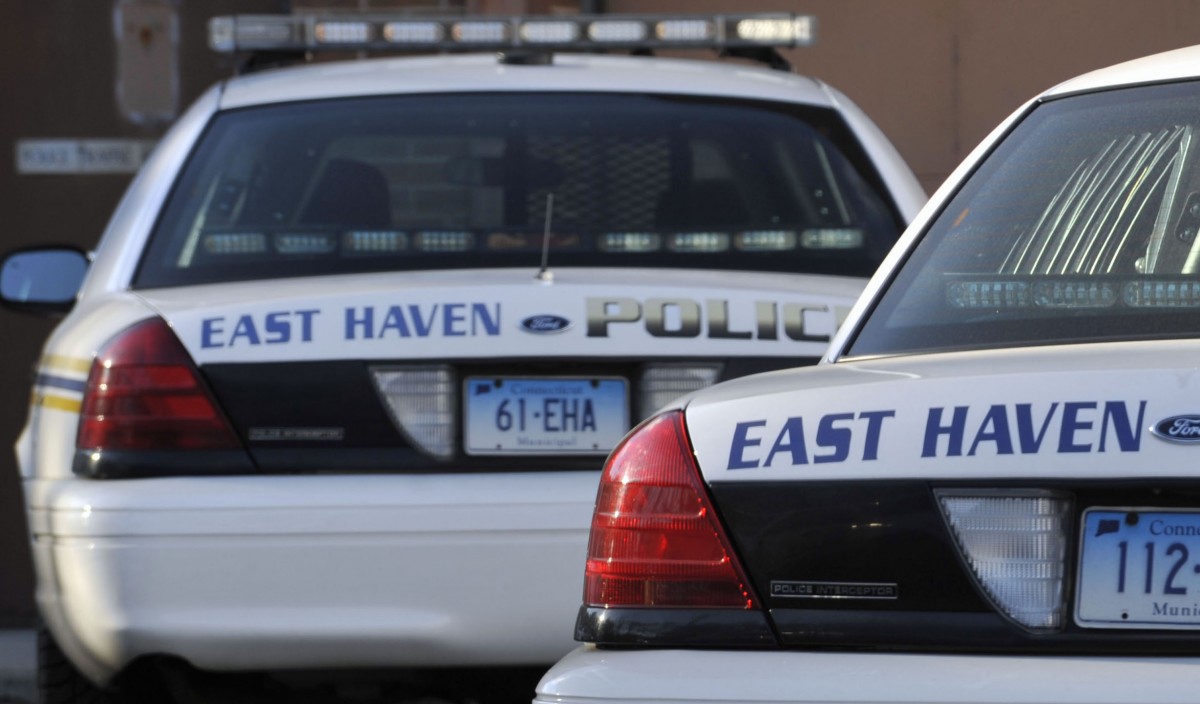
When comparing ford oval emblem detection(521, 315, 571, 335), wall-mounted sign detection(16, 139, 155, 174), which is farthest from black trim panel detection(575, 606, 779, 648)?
wall-mounted sign detection(16, 139, 155, 174)

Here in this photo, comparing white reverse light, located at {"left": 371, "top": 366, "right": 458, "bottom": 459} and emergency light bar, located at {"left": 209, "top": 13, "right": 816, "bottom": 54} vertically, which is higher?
emergency light bar, located at {"left": 209, "top": 13, "right": 816, "bottom": 54}

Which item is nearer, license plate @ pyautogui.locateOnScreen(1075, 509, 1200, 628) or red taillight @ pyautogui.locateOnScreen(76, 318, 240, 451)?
license plate @ pyautogui.locateOnScreen(1075, 509, 1200, 628)

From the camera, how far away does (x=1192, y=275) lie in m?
2.60

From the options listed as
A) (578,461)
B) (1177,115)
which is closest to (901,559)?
(1177,115)

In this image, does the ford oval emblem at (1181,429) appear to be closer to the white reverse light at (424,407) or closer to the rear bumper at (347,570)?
the rear bumper at (347,570)

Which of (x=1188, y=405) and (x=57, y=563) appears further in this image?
(x=57, y=563)

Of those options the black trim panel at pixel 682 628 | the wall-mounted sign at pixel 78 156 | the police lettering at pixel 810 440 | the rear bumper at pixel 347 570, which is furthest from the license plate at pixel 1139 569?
the wall-mounted sign at pixel 78 156

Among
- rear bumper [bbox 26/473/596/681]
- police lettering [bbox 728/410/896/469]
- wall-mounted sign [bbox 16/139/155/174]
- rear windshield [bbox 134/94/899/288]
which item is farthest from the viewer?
wall-mounted sign [bbox 16/139/155/174]

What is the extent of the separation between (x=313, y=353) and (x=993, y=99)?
15.9 feet

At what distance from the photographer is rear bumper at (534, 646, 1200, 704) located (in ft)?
6.95

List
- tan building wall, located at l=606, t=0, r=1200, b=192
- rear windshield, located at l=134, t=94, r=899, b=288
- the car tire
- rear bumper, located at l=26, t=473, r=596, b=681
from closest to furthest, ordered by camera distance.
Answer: rear bumper, located at l=26, t=473, r=596, b=681, rear windshield, located at l=134, t=94, r=899, b=288, the car tire, tan building wall, located at l=606, t=0, r=1200, b=192

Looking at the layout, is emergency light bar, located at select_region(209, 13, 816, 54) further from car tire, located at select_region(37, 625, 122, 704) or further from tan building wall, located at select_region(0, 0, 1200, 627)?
tan building wall, located at select_region(0, 0, 1200, 627)

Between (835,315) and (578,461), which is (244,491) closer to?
(578,461)

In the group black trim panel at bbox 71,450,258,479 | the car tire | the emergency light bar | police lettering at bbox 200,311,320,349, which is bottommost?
the car tire
